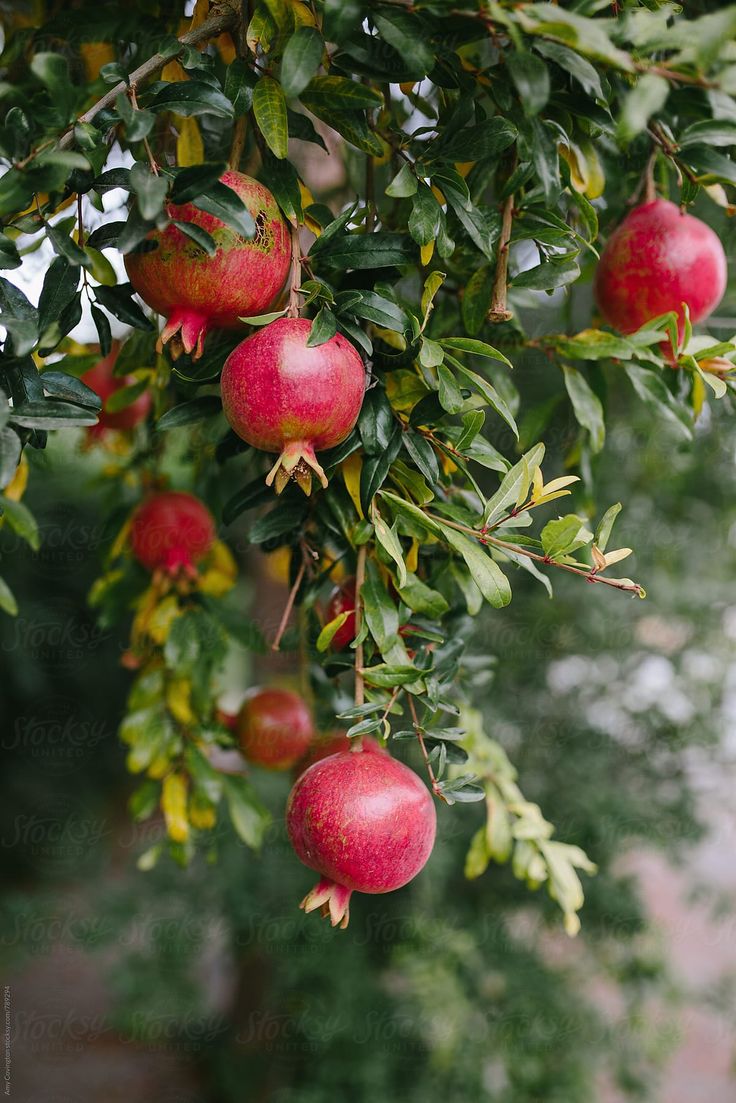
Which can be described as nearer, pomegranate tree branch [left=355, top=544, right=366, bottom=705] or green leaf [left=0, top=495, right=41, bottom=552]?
pomegranate tree branch [left=355, top=544, right=366, bottom=705]

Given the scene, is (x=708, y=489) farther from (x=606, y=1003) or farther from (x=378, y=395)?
(x=606, y=1003)

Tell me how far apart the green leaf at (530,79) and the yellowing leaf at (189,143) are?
347 mm

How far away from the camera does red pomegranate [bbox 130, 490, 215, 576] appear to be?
3.96 ft

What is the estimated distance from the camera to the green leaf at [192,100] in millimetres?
613

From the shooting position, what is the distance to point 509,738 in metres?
2.28

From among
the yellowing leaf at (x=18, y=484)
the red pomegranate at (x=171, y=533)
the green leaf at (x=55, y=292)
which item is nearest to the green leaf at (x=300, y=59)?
the green leaf at (x=55, y=292)

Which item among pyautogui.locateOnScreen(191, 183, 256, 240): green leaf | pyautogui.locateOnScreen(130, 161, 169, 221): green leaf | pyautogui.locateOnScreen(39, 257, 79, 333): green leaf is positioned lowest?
pyautogui.locateOnScreen(39, 257, 79, 333): green leaf

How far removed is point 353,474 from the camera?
30.0 inches

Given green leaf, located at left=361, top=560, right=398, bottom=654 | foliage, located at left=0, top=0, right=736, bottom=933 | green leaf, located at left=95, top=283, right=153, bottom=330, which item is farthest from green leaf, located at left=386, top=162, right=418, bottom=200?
green leaf, located at left=361, top=560, right=398, bottom=654

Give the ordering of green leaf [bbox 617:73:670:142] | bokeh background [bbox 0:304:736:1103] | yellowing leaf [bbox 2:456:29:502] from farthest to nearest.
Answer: bokeh background [bbox 0:304:736:1103], yellowing leaf [bbox 2:456:29:502], green leaf [bbox 617:73:670:142]

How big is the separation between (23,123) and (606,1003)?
3.98 metres

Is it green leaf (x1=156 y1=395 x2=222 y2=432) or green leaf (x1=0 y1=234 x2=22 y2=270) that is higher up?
green leaf (x1=0 y1=234 x2=22 y2=270)

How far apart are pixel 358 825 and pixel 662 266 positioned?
24.1 inches

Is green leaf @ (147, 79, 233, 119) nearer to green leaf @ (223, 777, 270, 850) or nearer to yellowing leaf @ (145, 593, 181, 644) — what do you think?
yellowing leaf @ (145, 593, 181, 644)
